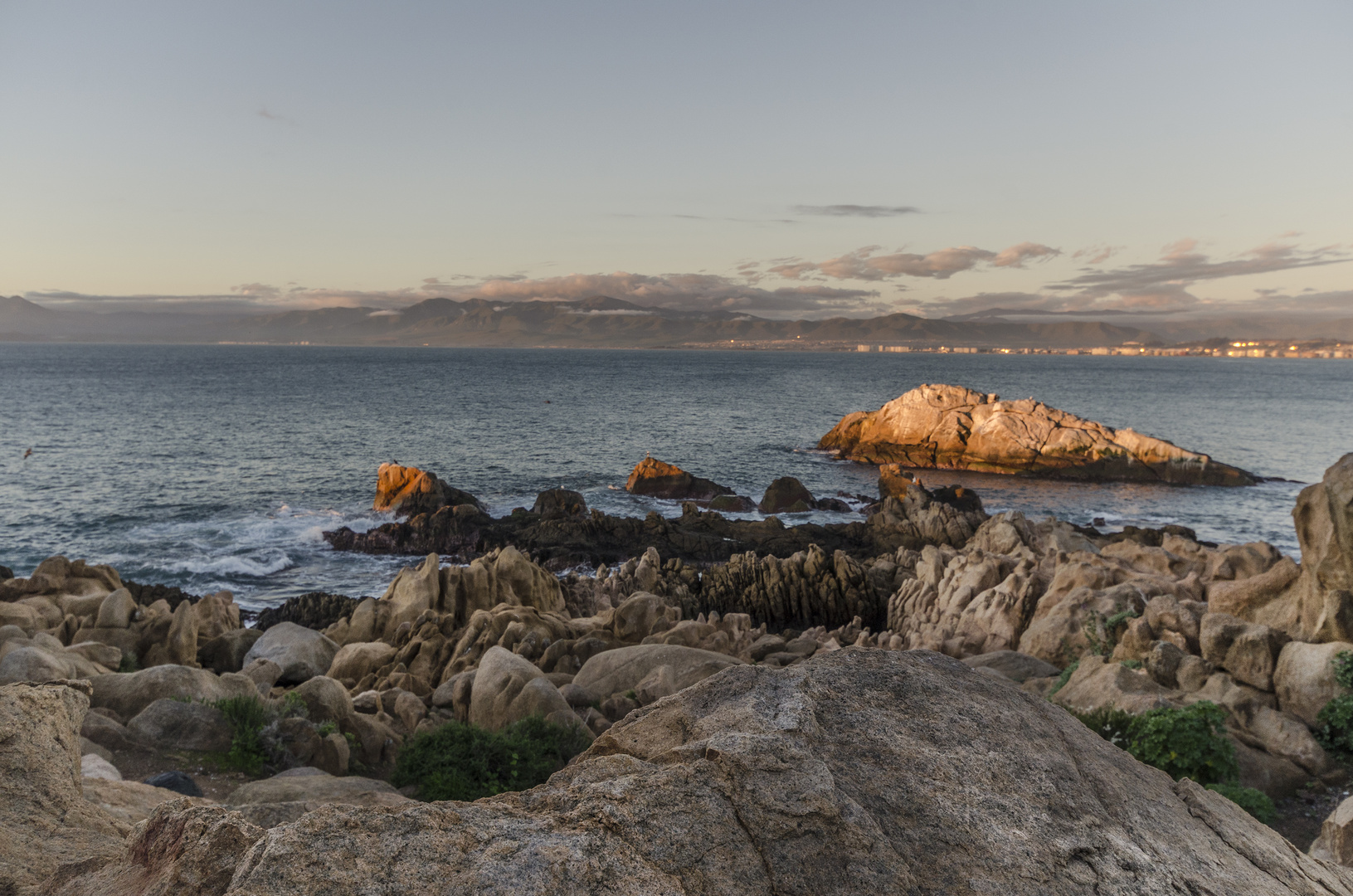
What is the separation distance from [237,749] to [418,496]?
37.3 metres

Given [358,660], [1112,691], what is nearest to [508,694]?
[358,660]

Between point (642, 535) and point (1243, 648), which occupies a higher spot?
point (1243, 648)

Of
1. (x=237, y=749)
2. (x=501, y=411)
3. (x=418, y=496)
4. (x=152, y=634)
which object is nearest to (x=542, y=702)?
(x=237, y=749)

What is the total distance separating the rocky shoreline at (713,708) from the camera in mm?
4062

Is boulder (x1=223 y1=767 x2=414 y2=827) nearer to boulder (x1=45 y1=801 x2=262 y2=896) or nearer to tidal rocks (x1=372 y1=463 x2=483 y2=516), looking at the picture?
boulder (x1=45 y1=801 x2=262 y2=896)

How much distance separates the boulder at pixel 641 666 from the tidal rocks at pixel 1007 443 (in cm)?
5979

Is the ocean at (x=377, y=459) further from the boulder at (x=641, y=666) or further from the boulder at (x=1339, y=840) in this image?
the boulder at (x=1339, y=840)

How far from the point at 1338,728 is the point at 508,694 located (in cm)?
1551

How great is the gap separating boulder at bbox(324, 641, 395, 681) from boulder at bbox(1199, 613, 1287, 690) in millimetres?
20387

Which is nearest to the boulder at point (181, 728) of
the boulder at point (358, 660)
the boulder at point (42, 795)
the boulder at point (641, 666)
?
the boulder at point (42, 795)

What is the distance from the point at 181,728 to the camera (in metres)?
Answer: 12.8

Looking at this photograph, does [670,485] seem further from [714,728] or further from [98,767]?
[714,728]

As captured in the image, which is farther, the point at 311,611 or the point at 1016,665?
the point at 311,611

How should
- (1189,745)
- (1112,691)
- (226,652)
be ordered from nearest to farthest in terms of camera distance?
(1189,745), (1112,691), (226,652)
